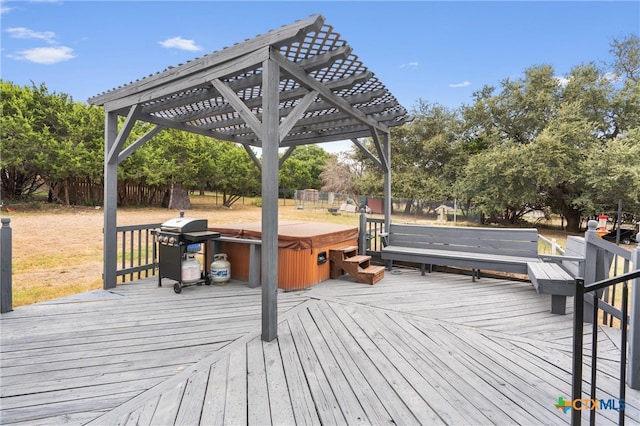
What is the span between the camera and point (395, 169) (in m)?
18.5

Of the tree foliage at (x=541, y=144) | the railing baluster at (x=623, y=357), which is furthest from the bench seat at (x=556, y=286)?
the tree foliage at (x=541, y=144)

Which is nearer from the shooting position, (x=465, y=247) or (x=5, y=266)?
(x=5, y=266)

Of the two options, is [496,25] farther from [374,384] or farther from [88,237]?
[88,237]

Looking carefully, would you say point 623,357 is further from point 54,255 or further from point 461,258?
point 54,255

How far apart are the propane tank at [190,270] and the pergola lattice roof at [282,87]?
1.89 metres

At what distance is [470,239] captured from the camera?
15.0 ft

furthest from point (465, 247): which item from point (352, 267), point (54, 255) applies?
point (54, 255)

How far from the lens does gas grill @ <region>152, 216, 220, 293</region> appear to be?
376 centimetres

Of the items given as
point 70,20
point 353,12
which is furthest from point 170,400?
point 70,20

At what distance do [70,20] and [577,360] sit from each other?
1150cm

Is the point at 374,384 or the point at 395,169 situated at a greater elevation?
the point at 395,169

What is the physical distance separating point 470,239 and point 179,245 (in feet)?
13.1

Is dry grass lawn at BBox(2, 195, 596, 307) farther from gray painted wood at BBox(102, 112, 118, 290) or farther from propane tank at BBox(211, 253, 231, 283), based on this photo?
propane tank at BBox(211, 253, 231, 283)

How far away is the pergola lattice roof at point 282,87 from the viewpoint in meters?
2.57
